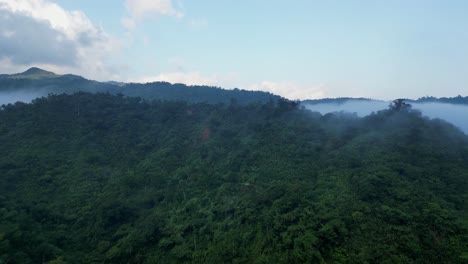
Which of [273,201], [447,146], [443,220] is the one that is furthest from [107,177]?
[447,146]

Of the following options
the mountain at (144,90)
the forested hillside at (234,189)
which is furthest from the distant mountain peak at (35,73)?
the forested hillside at (234,189)

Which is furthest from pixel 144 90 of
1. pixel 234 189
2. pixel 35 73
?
pixel 234 189

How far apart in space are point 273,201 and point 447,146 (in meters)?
19.1

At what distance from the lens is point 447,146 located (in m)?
33.1

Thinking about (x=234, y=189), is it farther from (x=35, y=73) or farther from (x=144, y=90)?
(x=35, y=73)

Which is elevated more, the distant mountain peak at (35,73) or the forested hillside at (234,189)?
the distant mountain peak at (35,73)


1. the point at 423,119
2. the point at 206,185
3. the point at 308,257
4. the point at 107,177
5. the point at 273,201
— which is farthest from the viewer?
the point at 423,119

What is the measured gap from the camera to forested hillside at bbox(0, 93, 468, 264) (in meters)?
20.9

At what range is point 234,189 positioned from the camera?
30.1 metres

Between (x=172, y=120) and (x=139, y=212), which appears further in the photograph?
(x=172, y=120)

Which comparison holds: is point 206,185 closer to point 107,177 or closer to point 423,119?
point 107,177

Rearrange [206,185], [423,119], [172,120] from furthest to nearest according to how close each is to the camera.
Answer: [172,120] < [423,119] < [206,185]

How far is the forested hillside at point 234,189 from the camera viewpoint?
68.6 ft

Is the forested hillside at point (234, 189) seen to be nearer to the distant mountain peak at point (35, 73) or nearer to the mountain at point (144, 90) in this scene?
the mountain at point (144, 90)
